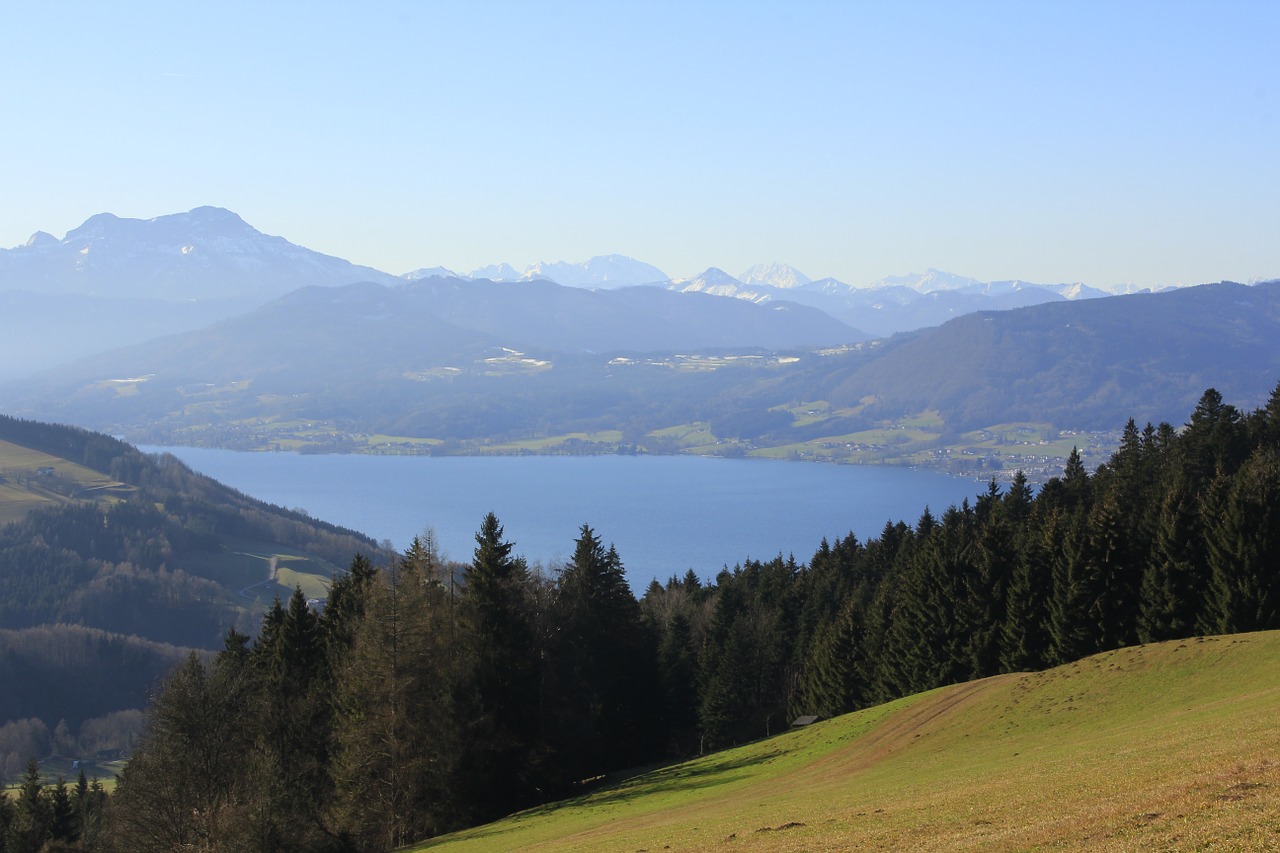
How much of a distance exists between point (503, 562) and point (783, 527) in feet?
397

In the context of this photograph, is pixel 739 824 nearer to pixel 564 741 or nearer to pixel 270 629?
pixel 564 741

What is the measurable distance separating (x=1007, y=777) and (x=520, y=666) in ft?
50.4

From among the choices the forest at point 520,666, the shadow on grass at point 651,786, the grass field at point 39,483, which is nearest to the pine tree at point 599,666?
the forest at point 520,666

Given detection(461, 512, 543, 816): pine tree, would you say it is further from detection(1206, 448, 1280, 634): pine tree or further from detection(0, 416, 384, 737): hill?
detection(0, 416, 384, 737): hill

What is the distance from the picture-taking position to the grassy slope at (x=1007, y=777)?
13102mm

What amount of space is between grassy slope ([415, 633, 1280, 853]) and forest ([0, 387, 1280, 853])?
9.32 ft

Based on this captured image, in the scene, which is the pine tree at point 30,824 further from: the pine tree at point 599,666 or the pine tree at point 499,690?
the pine tree at point 599,666

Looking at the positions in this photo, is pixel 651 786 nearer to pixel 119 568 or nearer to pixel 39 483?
pixel 119 568

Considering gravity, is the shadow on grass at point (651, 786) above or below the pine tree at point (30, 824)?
above

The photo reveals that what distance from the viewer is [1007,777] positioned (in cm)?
1816

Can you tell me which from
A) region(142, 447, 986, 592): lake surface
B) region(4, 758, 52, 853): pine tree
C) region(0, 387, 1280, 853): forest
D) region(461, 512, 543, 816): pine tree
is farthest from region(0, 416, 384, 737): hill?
region(461, 512, 543, 816): pine tree

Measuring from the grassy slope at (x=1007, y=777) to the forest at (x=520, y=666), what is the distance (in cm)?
284

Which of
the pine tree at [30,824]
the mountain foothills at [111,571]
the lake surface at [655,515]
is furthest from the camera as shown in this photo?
the lake surface at [655,515]

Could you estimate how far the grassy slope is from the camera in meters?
13.1
